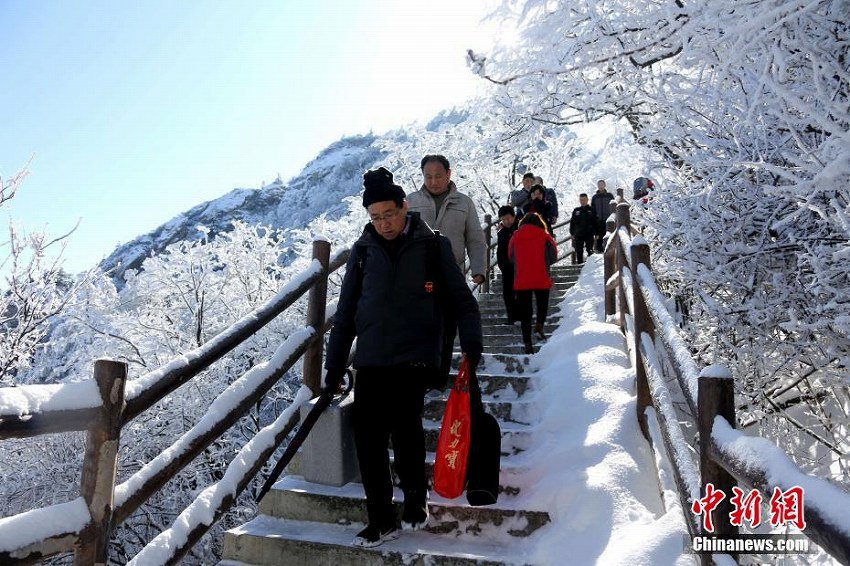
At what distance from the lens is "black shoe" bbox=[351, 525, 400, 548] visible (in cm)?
292

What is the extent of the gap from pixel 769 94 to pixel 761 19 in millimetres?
1422

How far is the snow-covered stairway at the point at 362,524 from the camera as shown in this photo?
2.91 meters

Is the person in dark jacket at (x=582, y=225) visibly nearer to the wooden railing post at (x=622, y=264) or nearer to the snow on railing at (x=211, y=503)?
the wooden railing post at (x=622, y=264)

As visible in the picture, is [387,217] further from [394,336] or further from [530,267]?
[530,267]

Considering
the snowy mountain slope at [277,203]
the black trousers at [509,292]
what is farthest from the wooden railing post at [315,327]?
the snowy mountain slope at [277,203]

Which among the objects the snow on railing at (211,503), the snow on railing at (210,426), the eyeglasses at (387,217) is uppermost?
the eyeglasses at (387,217)

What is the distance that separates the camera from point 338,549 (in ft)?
9.75

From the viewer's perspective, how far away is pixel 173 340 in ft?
54.8

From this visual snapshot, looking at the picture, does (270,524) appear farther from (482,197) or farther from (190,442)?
(482,197)

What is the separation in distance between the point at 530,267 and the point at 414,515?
3.79 meters

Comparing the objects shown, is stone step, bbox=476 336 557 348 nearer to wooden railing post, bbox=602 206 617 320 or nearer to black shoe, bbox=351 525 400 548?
wooden railing post, bbox=602 206 617 320

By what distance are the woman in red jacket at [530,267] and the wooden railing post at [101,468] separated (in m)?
4.57

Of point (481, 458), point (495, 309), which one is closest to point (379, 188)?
point (481, 458)

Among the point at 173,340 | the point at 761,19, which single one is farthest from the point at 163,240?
the point at 761,19
